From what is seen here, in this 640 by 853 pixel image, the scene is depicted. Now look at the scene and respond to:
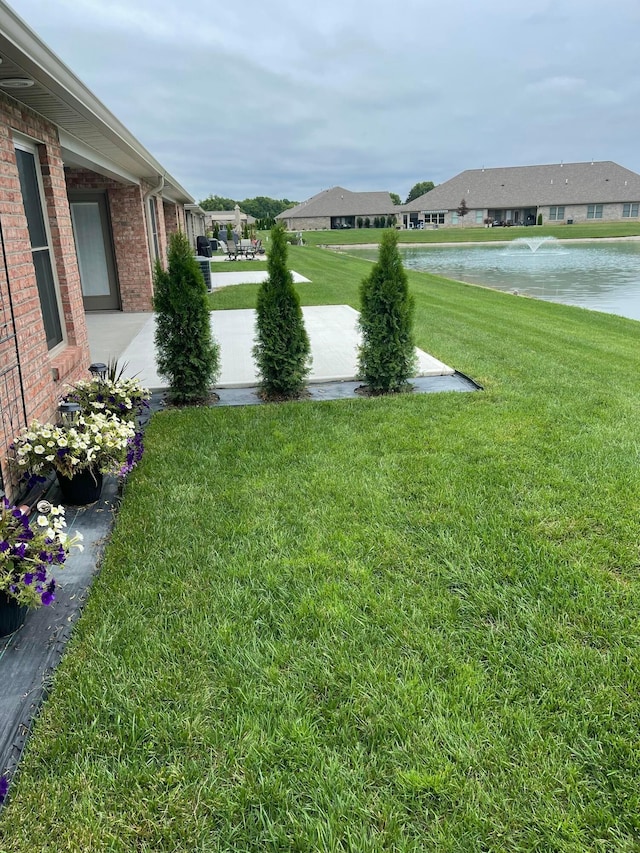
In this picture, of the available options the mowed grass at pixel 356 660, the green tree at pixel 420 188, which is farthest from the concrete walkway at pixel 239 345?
the green tree at pixel 420 188

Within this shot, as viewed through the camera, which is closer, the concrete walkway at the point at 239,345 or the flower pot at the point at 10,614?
the flower pot at the point at 10,614

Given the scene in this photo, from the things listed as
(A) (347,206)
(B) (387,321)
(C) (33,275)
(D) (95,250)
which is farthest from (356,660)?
(A) (347,206)

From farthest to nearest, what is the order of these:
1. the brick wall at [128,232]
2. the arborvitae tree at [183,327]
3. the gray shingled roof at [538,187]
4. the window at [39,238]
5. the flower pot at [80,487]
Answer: the gray shingled roof at [538,187], the brick wall at [128,232], the arborvitae tree at [183,327], the window at [39,238], the flower pot at [80,487]

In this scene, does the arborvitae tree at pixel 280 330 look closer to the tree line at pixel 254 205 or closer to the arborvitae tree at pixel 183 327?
the arborvitae tree at pixel 183 327

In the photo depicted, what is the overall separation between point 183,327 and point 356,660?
161 inches

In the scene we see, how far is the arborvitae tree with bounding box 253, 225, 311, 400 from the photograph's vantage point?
572cm

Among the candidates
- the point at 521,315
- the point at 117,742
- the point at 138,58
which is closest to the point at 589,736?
the point at 117,742

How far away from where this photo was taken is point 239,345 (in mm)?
8523

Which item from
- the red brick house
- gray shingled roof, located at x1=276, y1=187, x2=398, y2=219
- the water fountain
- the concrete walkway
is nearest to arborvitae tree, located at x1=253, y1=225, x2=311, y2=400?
the concrete walkway

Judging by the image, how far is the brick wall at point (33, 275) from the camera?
3.83 metres

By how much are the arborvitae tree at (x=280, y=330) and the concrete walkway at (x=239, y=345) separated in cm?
65

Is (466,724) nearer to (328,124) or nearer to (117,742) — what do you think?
(117,742)

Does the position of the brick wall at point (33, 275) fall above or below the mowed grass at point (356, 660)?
above

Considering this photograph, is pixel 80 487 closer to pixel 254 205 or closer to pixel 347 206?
pixel 347 206
